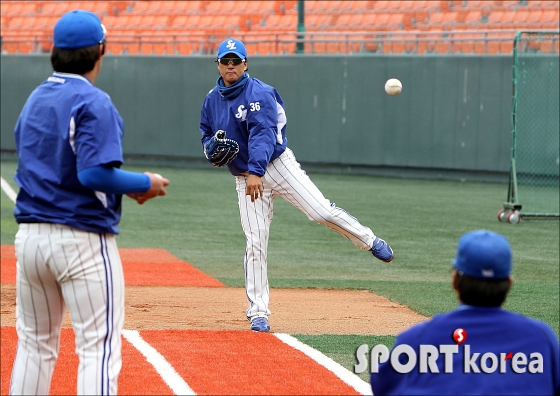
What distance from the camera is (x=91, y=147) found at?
10.8ft

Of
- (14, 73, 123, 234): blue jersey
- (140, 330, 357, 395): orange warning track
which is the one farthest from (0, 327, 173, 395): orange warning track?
(14, 73, 123, 234): blue jersey

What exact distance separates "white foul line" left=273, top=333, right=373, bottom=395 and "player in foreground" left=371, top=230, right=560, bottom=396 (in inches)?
60.3

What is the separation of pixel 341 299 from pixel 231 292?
3.30 feet

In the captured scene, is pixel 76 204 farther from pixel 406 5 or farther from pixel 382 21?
pixel 406 5

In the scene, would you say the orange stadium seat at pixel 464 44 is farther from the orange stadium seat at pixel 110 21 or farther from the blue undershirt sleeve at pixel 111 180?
the blue undershirt sleeve at pixel 111 180

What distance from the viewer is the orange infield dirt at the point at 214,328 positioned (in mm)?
4684

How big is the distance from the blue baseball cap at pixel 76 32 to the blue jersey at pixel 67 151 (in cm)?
12

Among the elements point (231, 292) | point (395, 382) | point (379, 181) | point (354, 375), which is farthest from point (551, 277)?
point (379, 181)

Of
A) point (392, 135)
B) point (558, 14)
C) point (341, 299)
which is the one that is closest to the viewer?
point (341, 299)

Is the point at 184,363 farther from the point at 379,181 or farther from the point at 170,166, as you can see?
the point at 170,166

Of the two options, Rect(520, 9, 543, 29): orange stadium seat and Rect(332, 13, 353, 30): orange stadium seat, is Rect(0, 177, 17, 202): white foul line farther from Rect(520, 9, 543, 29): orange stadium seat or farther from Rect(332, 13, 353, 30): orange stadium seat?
Rect(520, 9, 543, 29): orange stadium seat

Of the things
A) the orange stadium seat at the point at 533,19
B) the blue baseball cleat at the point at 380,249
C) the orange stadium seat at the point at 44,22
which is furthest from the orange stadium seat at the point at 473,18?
the blue baseball cleat at the point at 380,249

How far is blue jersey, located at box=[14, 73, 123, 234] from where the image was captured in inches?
131

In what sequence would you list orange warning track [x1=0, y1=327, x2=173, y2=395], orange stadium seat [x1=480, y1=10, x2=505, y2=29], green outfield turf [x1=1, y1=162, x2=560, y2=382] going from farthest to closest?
1. orange stadium seat [x1=480, y1=10, x2=505, y2=29]
2. green outfield turf [x1=1, y1=162, x2=560, y2=382]
3. orange warning track [x1=0, y1=327, x2=173, y2=395]
